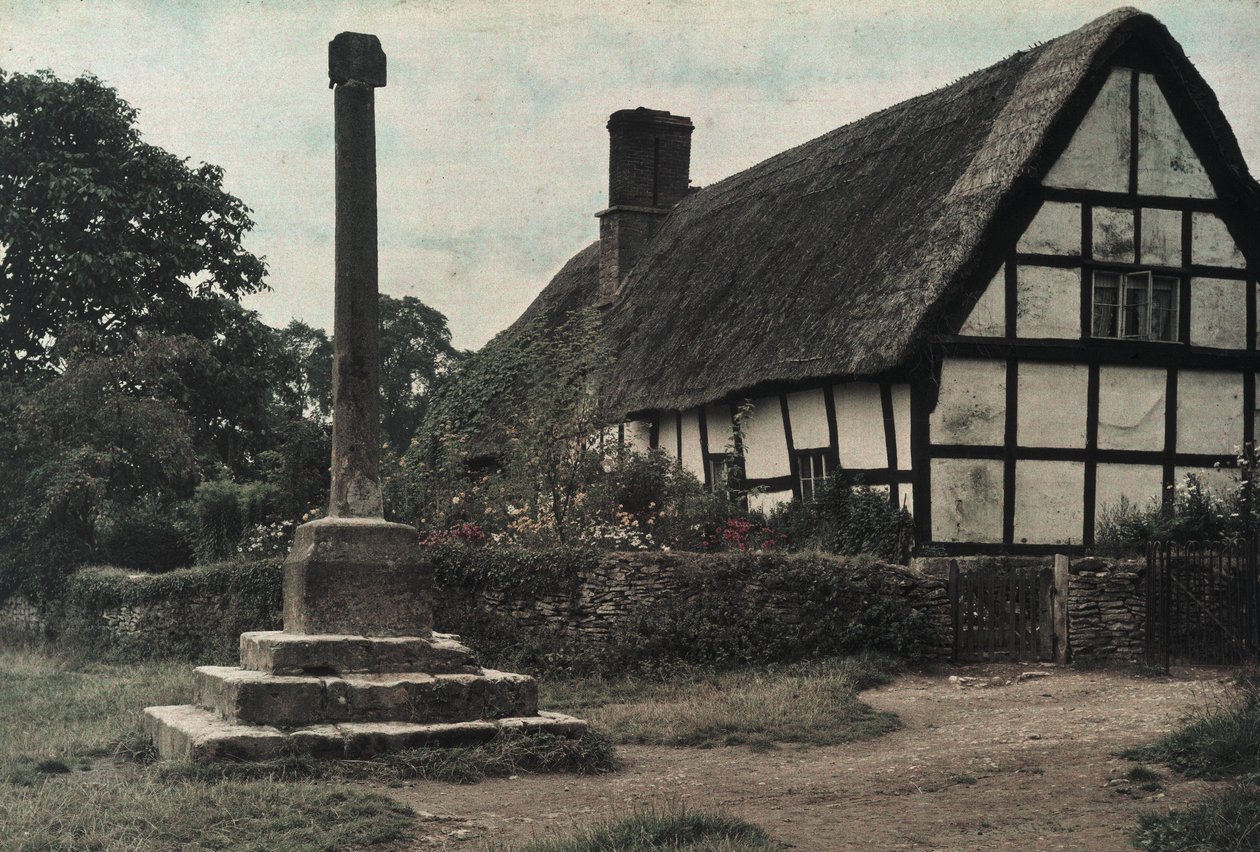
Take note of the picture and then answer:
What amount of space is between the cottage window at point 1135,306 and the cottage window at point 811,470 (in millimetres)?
3542

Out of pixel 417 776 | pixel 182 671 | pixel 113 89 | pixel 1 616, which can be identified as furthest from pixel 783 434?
pixel 113 89

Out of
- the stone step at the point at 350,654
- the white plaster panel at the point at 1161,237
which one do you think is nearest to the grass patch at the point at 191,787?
the stone step at the point at 350,654

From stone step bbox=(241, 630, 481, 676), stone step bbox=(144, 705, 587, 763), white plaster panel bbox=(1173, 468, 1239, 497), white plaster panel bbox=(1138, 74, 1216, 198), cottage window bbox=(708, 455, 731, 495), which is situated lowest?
stone step bbox=(144, 705, 587, 763)

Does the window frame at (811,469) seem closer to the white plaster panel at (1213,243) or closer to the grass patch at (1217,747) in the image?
the white plaster panel at (1213,243)

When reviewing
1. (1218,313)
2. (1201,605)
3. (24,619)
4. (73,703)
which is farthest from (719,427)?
(24,619)

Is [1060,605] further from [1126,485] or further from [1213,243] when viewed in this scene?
[1213,243]

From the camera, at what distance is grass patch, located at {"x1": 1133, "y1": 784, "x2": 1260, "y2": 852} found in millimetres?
5859

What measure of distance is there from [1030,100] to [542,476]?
731cm

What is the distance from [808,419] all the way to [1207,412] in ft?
15.6

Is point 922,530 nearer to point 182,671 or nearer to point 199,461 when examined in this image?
point 182,671

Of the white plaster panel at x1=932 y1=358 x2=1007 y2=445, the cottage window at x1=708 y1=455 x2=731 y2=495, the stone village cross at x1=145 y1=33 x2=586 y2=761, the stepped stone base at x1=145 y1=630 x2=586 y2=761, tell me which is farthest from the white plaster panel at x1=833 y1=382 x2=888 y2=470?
the stepped stone base at x1=145 y1=630 x2=586 y2=761

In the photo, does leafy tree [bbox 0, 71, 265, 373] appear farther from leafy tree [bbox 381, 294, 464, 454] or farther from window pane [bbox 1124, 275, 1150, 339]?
leafy tree [bbox 381, 294, 464, 454]

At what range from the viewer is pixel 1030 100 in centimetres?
1606

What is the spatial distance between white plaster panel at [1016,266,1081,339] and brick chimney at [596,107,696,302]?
9.88m
